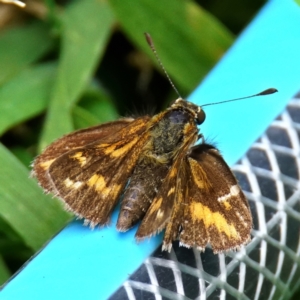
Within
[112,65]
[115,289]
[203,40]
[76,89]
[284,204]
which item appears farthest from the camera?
[112,65]

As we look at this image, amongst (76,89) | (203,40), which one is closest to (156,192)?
(76,89)

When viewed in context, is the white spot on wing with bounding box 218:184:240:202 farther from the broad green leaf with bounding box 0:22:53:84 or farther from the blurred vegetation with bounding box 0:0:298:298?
the broad green leaf with bounding box 0:22:53:84

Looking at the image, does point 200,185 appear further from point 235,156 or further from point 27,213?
point 27,213

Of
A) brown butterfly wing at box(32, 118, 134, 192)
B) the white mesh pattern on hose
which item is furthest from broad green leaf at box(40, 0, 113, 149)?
the white mesh pattern on hose

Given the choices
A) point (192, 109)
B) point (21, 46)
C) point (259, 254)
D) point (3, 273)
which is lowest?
point (3, 273)

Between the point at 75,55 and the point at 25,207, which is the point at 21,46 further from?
the point at 25,207

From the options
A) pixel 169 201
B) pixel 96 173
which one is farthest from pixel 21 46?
pixel 169 201
